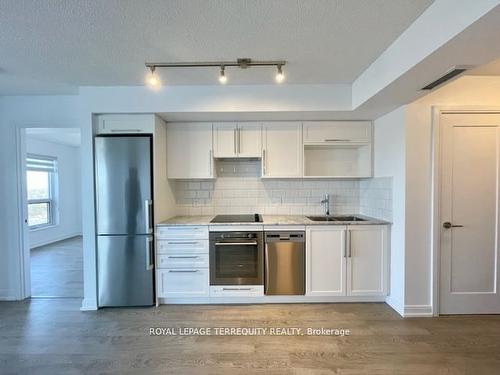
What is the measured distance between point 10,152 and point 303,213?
149 inches

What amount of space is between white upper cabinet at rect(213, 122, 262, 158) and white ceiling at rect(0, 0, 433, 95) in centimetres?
73

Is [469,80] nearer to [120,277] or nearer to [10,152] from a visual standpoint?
[120,277]

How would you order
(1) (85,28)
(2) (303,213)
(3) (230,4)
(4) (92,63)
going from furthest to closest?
(2) (303,213)
(4) (92,63)
(1) (85,28)
(3) (230,4)

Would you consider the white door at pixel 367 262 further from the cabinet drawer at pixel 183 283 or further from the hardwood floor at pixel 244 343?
the cabinet drawer at pixel 183 283

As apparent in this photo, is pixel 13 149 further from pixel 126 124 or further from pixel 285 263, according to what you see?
pixel 285 263

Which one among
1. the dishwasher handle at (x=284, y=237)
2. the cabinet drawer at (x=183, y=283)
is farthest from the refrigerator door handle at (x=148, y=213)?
the dishwasher handle at (x=284, y=237)

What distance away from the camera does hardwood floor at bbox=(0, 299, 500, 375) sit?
2094 millimetres

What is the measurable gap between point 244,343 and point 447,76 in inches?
108

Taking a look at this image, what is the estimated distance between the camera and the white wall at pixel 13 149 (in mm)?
3262

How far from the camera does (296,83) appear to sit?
2.90m

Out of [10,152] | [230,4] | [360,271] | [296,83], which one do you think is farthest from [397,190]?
[10,152]

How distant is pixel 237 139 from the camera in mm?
3359

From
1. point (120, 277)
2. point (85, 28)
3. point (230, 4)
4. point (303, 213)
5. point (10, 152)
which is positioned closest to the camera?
point (230, 4)

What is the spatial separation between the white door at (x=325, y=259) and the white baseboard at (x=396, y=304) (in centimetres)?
52
